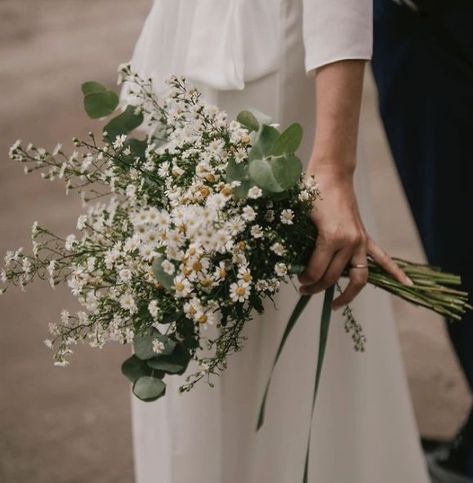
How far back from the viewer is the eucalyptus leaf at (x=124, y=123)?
4.92 ft

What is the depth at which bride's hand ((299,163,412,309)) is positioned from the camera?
4.70 ft

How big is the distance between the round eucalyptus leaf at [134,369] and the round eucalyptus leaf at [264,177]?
13.9 inches

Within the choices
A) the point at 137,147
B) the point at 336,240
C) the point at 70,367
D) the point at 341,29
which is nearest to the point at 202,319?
the point at 336,240

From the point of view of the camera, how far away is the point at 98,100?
4.82ft

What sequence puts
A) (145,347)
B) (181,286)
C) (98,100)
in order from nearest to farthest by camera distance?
1. (181,286)
2. (145,347)
3. (98,100)

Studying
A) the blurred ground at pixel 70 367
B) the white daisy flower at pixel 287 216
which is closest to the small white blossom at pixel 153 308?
the white daisy flower at pixel 287 216

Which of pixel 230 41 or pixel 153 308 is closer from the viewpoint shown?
pixel 153 308

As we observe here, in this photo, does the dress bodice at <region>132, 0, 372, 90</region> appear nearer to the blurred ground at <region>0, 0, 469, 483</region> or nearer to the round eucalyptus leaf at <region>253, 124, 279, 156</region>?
the round eucalyptus leaf at <region>253, 124, 279, 156</region>

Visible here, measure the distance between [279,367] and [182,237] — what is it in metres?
0.67

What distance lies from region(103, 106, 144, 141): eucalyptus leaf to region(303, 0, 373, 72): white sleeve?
0.31 m

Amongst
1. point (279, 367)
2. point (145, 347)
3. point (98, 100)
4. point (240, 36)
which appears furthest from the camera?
point (279, 367)

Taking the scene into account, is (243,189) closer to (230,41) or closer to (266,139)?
(266,139)

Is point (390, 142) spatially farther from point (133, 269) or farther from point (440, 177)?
point (133, 269)

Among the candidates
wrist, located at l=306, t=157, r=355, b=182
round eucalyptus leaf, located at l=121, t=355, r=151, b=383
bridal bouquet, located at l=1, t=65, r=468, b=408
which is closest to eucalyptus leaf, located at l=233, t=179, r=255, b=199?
bridal bouquet, located at l=1, t=65, r=468, b=408
